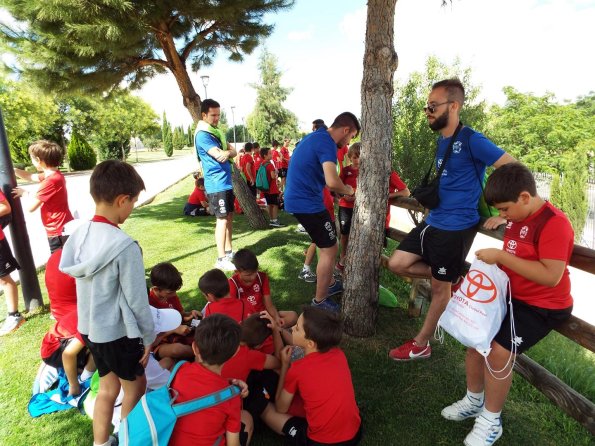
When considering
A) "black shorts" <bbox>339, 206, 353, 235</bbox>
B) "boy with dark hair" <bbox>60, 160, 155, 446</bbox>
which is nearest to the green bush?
"black shorts" <bbox>339, 206, 353, 235</bbox>

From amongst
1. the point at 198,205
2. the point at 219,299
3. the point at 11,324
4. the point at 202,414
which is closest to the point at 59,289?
the point at 219,299

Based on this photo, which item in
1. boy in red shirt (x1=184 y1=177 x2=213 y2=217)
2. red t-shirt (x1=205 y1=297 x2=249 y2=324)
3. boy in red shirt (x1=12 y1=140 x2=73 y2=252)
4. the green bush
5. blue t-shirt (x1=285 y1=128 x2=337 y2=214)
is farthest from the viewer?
the green bush

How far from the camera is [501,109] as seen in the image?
1196 inches

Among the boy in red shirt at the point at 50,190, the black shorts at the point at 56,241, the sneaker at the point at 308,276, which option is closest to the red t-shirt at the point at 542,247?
the sneaker at the point at 308,276

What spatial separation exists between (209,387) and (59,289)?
4.86 ft

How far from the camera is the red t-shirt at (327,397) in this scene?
78.5 inches

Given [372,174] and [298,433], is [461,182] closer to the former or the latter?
[372,174]

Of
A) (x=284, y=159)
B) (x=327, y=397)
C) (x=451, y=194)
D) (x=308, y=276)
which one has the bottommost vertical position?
(x=308, y=276)

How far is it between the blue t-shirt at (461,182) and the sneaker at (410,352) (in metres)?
1.03

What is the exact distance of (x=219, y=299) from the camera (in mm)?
2863

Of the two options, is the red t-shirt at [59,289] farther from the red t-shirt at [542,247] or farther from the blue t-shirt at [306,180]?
the red t-shirt at [542,247]

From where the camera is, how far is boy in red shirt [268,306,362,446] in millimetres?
1999

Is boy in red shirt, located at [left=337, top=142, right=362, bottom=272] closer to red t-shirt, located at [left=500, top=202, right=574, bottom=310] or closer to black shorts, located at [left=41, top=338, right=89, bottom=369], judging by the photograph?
red t-shirt, located at [left=500, top=202, right=574, bottom=310]

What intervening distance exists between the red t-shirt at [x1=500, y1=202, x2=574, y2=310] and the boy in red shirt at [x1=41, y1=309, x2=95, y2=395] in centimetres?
279
